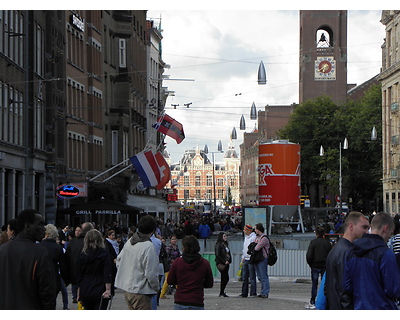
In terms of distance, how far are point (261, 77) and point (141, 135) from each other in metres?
26.5

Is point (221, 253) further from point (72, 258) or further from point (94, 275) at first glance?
point (94, 275)

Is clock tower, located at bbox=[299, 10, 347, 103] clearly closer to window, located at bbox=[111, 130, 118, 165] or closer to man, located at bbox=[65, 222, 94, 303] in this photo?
window, located at bbox=[111, 130, 118, 165]

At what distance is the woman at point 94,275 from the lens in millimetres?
12625

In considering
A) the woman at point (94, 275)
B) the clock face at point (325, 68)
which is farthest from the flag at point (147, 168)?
the clock face at point (325, 68)

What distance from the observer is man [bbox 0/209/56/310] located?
27.2 feet

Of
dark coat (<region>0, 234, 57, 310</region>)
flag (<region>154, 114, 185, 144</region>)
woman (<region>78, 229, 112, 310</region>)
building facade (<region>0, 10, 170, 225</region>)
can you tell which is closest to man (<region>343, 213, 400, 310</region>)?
dark coat (<region>0, 234, 57, 310</region>)

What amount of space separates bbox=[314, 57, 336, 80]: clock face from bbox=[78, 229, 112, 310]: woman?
110835mm

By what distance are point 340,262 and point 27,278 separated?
107 inches

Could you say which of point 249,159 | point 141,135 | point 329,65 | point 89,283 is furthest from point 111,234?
point 249,159

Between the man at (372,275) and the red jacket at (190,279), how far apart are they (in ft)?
11.4

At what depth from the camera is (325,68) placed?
122 m

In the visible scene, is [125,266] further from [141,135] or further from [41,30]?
[141,135]

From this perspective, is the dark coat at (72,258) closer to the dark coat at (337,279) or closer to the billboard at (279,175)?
the dark coat at (337,279)
